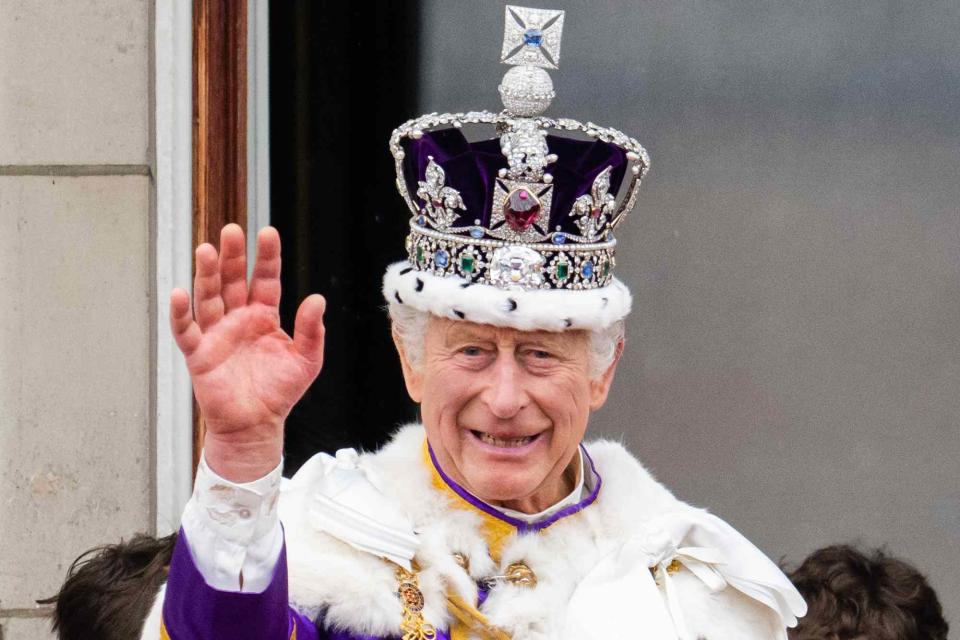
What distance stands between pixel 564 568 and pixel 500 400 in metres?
0.34

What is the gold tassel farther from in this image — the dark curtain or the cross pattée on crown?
the dark curtain

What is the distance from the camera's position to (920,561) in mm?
4684

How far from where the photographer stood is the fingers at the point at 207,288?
2.29m

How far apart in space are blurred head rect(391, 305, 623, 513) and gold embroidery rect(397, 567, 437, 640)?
201mm

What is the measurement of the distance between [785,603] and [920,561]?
187 cm

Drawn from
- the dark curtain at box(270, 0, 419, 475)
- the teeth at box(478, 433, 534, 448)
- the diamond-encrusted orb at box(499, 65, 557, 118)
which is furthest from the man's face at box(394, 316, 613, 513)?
the dark curtain at box(270, 0, 419, 475)

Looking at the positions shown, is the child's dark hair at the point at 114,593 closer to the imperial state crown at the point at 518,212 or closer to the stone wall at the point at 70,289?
the stone wall at the point at 70,289

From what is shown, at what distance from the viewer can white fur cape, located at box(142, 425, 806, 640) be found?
2.68 meters

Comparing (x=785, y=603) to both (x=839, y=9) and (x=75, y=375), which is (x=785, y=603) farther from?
(x=839, y=9)

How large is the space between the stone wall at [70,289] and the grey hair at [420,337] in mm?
1194

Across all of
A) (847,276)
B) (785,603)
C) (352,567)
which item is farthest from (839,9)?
(352,567)

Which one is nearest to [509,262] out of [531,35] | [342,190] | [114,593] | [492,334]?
[492,334]

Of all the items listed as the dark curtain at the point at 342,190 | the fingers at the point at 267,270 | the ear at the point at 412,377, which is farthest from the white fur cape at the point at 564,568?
the dark curtain at the point at 342,190

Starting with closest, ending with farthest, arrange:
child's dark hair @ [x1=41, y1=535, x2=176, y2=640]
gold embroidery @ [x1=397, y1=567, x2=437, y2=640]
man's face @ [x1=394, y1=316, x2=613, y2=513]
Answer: gold embroidery @ [x1=397, y1=567, x2=437, y2=640] → man's face @ [x1=394, y1=316, x2=613, y2=513] → child's dark hair @ [x1=41, y1=535, x2=176, y2=640]
